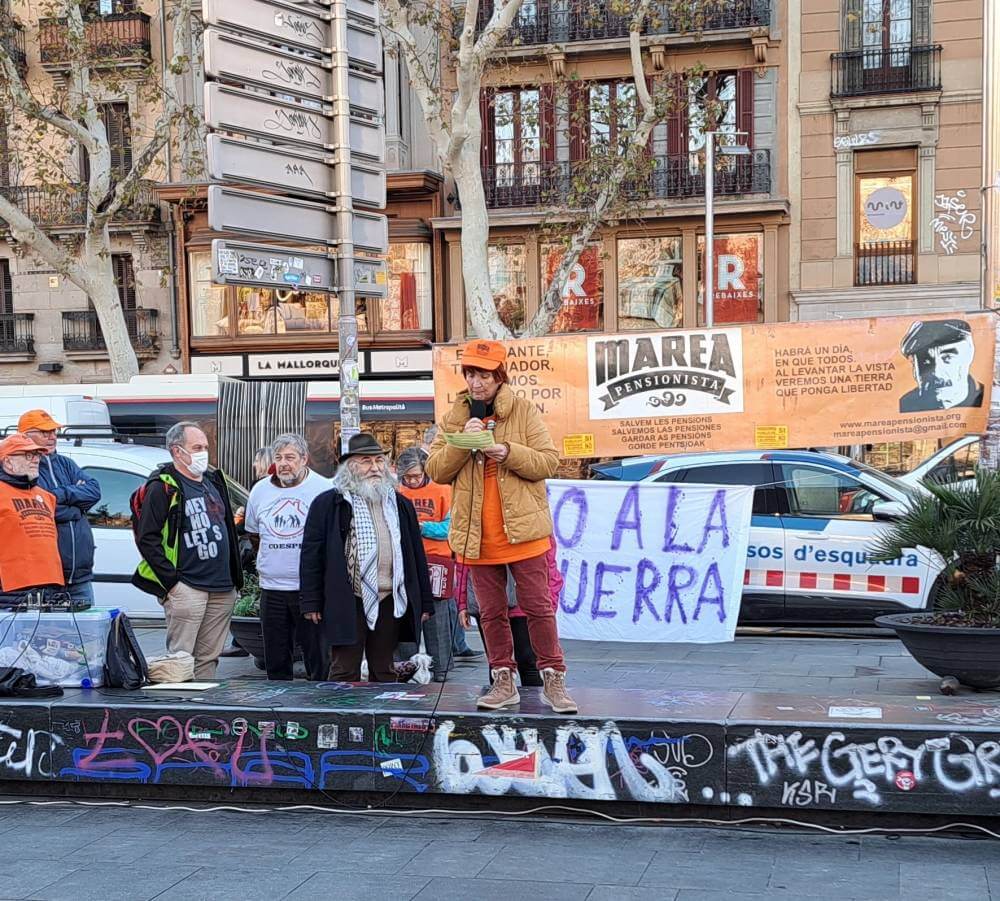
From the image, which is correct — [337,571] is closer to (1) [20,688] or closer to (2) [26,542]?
(1) [20,688]

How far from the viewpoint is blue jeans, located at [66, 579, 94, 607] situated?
770 centimetres

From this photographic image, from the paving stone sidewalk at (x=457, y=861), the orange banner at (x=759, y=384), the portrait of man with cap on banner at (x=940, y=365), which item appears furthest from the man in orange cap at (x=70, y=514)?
the portrait of man with cap on banner at (x=940, y=365)

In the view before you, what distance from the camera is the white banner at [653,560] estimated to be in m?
10.8

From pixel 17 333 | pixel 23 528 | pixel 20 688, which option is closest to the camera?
pixel 20 688

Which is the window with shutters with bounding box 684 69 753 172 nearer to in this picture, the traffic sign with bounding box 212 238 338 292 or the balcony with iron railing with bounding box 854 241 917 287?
the balcony with iron railing with bounding box 854 241 917 287

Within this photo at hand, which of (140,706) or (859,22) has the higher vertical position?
(859,22)

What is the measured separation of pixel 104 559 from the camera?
11875mm

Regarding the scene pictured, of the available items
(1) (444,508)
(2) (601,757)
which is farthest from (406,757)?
(1) (444,508)

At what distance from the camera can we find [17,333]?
104ft

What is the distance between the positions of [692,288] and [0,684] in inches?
938

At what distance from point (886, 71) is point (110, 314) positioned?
662 inches

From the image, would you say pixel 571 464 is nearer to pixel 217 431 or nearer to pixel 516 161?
pixel 217 431

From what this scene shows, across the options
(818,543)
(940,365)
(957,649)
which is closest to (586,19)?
(940,365)

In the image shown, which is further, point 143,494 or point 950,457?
point 950,457
